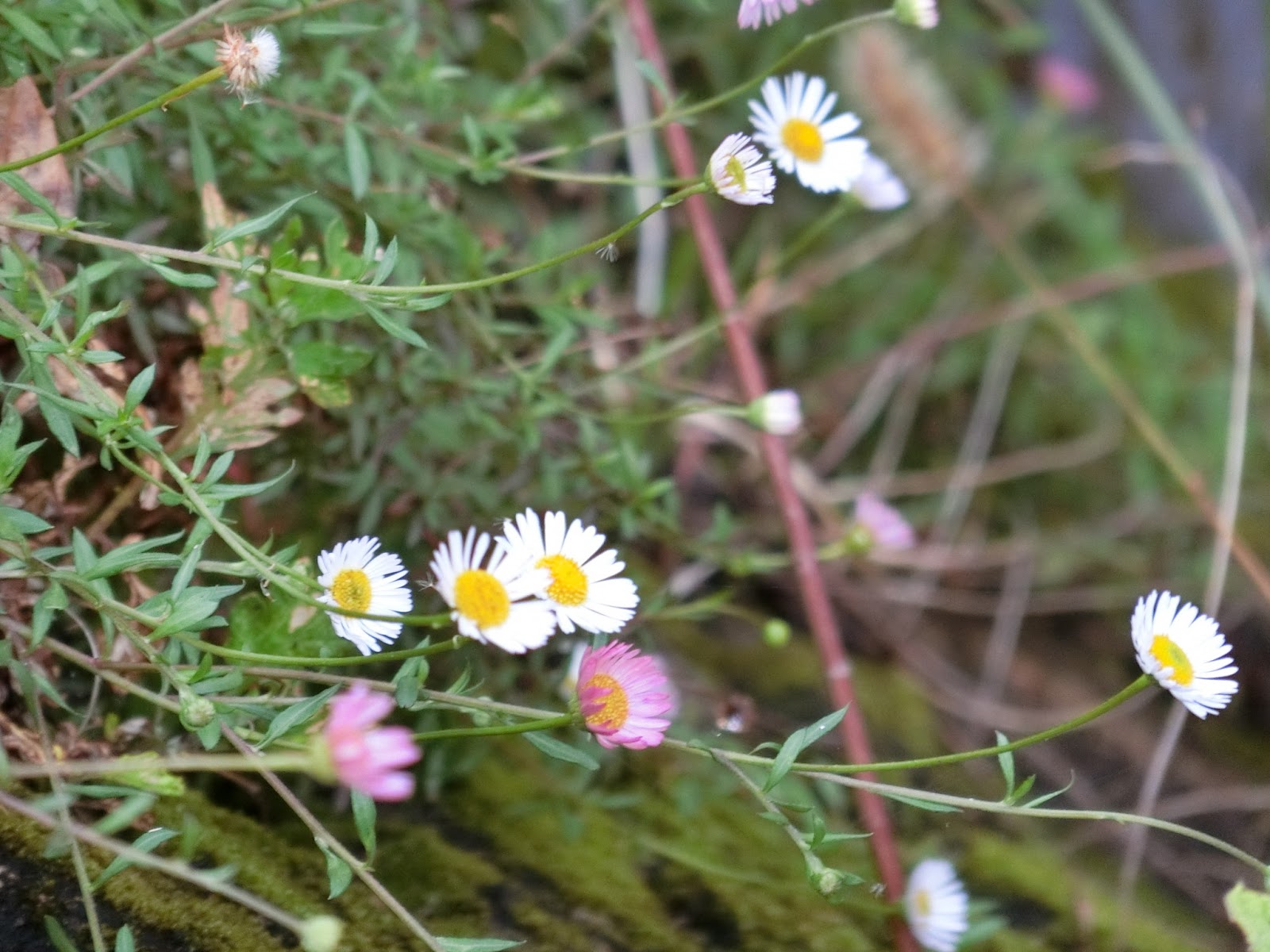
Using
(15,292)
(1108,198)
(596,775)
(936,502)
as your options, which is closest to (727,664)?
(596,775)

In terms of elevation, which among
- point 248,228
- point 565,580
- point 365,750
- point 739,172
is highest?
point 739,172

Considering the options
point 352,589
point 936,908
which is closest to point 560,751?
point 352,589

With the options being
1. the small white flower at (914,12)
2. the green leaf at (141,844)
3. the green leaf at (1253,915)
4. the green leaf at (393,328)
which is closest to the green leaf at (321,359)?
the green leaf at (393,328)

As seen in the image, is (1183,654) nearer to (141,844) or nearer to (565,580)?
(565,580)

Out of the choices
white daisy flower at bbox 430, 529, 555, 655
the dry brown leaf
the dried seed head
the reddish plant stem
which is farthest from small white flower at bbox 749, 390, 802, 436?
the dried seed head

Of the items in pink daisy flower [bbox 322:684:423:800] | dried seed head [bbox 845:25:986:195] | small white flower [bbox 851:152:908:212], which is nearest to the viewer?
pink daisy flower [bbox 322:684:423:800]

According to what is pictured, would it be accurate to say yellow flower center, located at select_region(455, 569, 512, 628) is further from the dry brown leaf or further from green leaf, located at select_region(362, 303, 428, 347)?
the dry brown leaf
